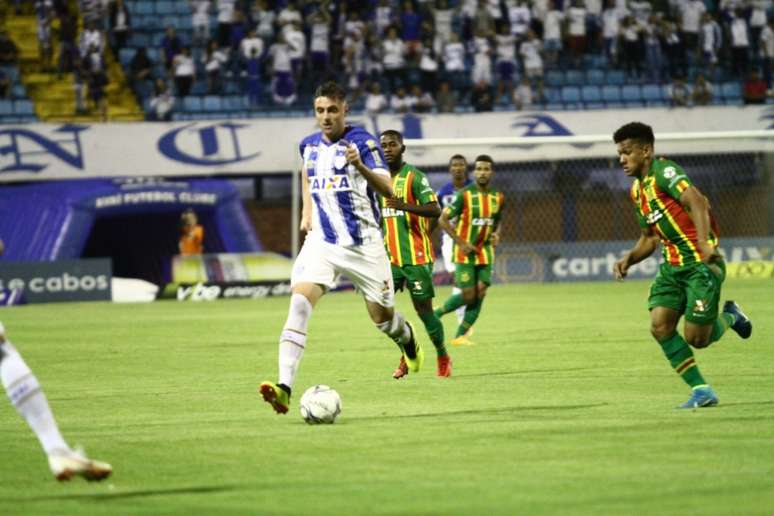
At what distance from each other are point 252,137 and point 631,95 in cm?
863

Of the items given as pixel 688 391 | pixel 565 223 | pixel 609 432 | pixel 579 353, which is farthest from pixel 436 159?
pixel 609 432

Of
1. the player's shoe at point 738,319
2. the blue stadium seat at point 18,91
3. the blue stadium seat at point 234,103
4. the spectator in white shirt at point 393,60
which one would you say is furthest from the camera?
the spectator in white shirt at point 393,60

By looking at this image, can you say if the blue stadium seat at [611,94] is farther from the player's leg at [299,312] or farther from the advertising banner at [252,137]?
the player's leg at [299,312]

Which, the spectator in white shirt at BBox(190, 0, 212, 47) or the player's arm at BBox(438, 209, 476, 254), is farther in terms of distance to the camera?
the spectator in white shirt at BBox(190, 0, 212, 47)

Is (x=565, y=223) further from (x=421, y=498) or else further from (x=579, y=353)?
(x=421, y=498)

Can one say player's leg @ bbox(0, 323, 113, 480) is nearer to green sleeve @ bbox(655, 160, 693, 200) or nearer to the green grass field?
the green grass field

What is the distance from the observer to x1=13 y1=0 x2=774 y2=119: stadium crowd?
31.6 meters

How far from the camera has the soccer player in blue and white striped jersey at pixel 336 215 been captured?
9.78m

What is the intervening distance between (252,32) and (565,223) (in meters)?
7.99

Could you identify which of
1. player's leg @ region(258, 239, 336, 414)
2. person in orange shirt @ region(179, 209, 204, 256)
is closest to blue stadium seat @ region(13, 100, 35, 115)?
person in orange shirt @ region(179, 209, 204, 256)

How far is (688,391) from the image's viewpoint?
10.9m

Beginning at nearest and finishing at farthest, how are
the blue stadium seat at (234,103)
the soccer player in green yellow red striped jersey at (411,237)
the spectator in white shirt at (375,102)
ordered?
the soccer player in green yellow red striped jersey at (411,237)
the spectator in white shirt at (375,102)
the blue stadium seat at (234,103)

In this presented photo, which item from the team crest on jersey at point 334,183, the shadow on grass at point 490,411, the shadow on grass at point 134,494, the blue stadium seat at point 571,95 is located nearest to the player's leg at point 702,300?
the shadow on grass at point 490,411

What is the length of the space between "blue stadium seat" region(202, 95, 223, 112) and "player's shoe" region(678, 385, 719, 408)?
74.8 feet
